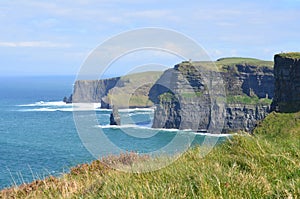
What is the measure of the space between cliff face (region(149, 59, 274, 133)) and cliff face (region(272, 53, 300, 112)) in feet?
45.8

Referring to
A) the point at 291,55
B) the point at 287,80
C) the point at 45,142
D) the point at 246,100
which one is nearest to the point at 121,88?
the point at 45,142

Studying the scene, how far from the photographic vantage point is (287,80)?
104m

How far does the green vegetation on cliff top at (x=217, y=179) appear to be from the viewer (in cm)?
584

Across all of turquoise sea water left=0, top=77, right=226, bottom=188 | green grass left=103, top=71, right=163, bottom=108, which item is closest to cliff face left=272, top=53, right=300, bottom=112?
turquoise sea water left=0, top=77, right=226, bottom=188

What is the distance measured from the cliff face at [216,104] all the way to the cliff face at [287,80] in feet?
45.8

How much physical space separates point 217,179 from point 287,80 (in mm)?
102852

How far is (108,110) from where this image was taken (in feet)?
584

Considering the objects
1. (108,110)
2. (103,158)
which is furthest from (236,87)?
(103,158)

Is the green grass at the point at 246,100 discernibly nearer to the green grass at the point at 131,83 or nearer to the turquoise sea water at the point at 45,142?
the turquoise sea water at the point at 45,142

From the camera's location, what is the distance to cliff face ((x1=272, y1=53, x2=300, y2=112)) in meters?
101

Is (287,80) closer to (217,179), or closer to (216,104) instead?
(216,104)

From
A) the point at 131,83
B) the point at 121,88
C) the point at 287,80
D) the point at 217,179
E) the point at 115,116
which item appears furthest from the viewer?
the point at 287,80

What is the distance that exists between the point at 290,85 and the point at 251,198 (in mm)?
101021

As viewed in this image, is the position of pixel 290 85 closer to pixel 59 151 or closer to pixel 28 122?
pixel 59 151
